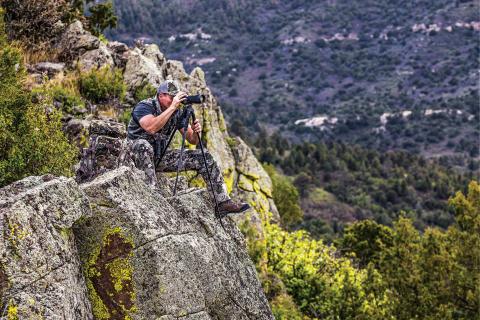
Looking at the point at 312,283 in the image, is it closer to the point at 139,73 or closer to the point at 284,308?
the point at 284,308

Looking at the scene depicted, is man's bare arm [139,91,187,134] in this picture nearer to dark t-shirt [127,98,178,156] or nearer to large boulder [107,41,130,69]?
dark t-shirt [127,98,178,156]

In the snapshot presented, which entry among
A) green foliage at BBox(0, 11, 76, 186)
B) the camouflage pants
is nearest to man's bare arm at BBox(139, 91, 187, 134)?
the camouflage pants

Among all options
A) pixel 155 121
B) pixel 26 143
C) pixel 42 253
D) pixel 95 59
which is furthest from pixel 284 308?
pixel 42 253

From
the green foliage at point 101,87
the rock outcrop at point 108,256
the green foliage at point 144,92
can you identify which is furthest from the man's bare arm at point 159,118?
the green foliage at point 144,92

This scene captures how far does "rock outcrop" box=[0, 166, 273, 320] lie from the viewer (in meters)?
5.20

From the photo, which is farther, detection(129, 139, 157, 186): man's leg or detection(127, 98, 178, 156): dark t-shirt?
detection(127, 98, 178, 156): dark t-shirt

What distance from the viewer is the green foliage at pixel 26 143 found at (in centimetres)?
838

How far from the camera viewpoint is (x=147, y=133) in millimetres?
8086

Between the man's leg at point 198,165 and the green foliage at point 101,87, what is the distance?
294 inches

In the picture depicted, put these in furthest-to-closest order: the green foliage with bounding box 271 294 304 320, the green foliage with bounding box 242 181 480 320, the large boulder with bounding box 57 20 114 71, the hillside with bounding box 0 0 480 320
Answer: the large boulder with bounding box 57 20 114 71, the green foliage with bounding box 242 181 480 320, the green foliage with bounding box 271 294 304 320, the hillside with bounding box 0 0 480 320

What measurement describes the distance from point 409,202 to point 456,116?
3168 inches

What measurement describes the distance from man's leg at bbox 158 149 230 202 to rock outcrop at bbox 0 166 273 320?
941mm

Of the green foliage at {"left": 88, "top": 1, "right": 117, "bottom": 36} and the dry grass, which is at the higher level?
the dry grass

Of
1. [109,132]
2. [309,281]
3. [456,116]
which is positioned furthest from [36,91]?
[456,116]
